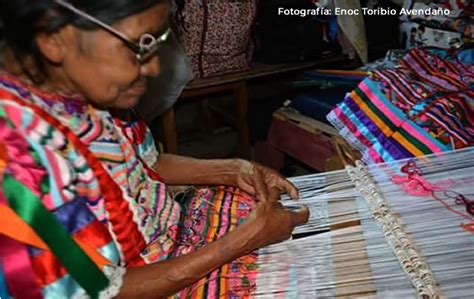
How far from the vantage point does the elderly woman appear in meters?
0.81

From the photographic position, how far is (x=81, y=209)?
0.89m

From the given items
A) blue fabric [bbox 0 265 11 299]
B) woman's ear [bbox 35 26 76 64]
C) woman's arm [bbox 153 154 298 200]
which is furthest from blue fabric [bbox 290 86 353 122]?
blue fabric [bbox 0 265 11 299]

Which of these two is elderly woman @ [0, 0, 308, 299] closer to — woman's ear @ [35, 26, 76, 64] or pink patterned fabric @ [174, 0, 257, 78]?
woman's ear @ [35, 26, 76, 64]

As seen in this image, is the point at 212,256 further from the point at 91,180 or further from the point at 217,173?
the point at 217,173

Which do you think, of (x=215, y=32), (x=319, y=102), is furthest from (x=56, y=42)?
(x=215, y=32)

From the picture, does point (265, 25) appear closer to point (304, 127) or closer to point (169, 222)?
point (304, 127)

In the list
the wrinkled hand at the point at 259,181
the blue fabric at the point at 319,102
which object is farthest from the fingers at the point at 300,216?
the blue fabric at the point at 319,102

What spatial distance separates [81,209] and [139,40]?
0.30 metres

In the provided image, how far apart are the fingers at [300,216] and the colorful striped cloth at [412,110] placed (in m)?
0.56

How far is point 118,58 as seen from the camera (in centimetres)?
95

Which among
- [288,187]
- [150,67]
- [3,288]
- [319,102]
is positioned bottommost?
[319,102]

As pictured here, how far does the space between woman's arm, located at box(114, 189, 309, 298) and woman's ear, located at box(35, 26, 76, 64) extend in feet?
1.34

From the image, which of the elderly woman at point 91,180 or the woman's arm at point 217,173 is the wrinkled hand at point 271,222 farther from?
the woman's arm at point 217,173

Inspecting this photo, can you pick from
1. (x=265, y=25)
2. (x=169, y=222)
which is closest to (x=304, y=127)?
(x=265, y=25)
